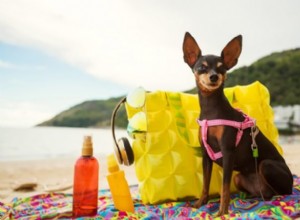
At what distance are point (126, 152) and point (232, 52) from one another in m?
1.44

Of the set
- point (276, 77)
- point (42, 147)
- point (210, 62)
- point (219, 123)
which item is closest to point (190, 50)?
point (210, 62)

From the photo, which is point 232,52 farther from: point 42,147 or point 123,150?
point 42,147

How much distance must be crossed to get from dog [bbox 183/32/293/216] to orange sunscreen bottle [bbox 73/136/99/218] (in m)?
1.05

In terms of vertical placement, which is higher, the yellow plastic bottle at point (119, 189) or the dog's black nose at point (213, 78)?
the dog's black nose at point (213, 78)

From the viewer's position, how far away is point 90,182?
3109mm

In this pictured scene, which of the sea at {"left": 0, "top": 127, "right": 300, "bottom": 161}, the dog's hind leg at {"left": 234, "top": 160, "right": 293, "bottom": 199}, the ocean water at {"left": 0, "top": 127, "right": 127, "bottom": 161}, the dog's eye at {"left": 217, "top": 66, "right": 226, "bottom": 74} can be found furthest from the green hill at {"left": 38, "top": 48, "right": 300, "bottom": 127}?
the dog's eye at {"left": 217, "top": 66, "right": 226, "bottom": 74}

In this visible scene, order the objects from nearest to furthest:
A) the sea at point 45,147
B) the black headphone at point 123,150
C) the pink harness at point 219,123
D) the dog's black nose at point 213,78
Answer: the dog's black nose at point 213,78, the pink harness at point 219,123, the black headphone at point 123,150, the sea at point 45,147

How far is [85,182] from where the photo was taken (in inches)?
122

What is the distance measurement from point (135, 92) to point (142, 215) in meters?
1.29

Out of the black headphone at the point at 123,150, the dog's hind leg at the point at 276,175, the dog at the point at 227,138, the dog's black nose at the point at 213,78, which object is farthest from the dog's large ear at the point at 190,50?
the dog's hind leg at the point at 276,175

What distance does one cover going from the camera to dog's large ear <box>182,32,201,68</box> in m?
3.30

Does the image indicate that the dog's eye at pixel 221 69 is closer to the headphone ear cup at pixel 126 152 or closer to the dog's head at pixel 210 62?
the dog's head at pixel 210 62

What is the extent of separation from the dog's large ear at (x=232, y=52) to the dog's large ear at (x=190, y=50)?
0.25 m

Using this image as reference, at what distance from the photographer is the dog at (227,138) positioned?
3057 mm
